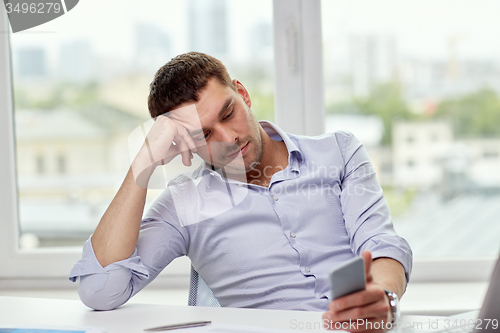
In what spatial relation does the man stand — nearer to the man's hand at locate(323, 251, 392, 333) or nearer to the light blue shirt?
the light blue shirt

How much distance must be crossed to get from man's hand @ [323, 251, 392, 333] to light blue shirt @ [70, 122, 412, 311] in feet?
1.05

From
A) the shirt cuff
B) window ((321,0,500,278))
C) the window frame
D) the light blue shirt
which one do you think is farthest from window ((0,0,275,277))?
the shirt cuff

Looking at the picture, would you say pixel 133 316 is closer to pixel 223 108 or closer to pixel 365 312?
pixel 365 312

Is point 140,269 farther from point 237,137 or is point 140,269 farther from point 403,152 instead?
point 403,152

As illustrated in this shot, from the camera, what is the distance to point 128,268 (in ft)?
3.17

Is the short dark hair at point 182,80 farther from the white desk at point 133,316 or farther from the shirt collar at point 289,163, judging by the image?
the white desk at point 133,316

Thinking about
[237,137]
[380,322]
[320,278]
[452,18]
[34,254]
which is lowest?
[34,254]

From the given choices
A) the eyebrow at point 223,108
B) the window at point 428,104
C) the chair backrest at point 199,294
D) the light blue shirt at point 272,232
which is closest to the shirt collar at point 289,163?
the light blue shirt at point 272,232

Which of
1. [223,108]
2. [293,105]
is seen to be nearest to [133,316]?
[223,108]

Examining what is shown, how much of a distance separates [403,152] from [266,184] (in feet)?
2.32

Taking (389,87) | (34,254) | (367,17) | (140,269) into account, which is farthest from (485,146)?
(34,254)

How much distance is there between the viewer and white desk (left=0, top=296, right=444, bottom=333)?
2.41 feet

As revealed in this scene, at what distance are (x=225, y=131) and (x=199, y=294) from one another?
16.5 inches

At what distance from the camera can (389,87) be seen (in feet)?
5.34
